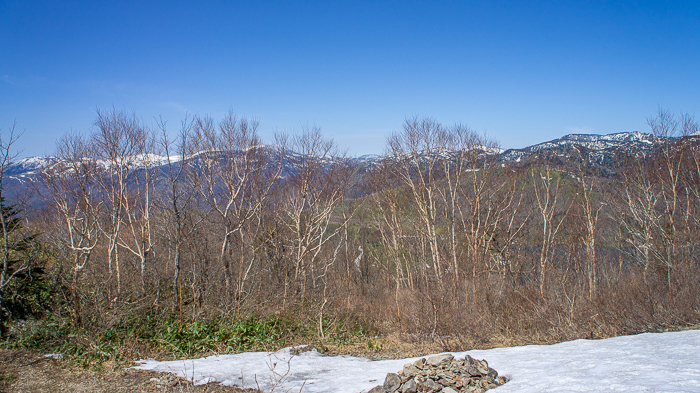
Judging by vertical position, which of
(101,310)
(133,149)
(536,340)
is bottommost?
(536,340)

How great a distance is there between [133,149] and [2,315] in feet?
17.7

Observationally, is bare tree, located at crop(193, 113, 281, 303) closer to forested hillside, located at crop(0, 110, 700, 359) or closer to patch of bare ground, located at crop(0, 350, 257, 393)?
forested hillside, located at crop(0, 110, 700, 359)

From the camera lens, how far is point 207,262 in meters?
14.6

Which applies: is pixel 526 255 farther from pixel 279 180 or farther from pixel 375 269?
pixel 279 180

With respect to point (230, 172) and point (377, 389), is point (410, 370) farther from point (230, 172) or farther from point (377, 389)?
point (230, 172)

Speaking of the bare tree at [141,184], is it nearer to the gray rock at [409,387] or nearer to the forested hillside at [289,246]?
the forested hillside at [289,246]

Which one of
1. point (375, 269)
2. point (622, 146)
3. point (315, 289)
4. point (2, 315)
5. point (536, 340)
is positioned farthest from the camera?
point (375, 269)

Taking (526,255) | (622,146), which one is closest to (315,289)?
(526,255)

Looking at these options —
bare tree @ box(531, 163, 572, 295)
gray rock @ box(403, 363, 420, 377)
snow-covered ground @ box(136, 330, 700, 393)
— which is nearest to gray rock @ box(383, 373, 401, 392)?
gray rock @ box(403, 363, 420, 377)

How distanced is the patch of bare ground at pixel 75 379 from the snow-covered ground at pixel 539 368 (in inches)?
10.6

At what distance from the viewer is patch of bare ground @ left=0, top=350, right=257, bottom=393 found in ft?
19.5

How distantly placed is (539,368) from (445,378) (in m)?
1.48

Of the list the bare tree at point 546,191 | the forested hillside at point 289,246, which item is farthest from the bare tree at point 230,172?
the bare tree at point 546,191

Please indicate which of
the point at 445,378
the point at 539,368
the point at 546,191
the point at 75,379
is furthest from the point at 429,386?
the point at 546,191
